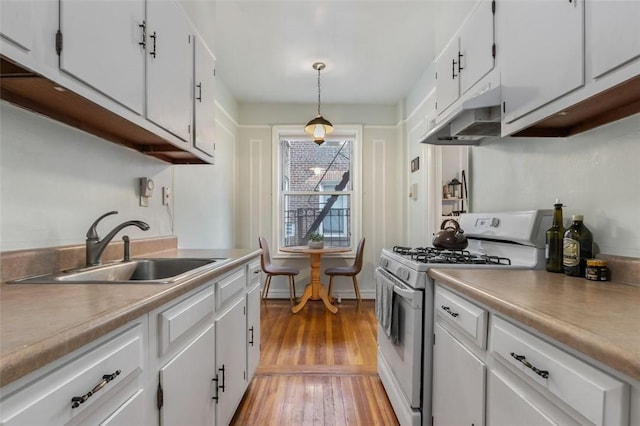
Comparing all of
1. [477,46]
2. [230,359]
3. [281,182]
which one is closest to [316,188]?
[281,182]

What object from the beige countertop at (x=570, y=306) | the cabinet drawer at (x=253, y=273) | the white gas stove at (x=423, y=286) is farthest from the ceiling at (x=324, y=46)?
the beige countertop at (x=570, y=306)

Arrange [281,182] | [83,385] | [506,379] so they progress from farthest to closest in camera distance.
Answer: [281,182], [506,379], [83,385]

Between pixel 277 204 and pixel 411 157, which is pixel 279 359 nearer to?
pixel 277 204

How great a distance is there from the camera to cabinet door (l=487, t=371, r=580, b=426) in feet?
2.32

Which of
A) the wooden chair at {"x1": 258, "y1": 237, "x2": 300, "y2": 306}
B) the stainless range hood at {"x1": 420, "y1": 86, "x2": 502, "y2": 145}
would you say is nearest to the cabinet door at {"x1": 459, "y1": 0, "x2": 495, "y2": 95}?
the stainless range hood at {"x1": 420, "y1": 86, "x2": 502, "y2": 145}

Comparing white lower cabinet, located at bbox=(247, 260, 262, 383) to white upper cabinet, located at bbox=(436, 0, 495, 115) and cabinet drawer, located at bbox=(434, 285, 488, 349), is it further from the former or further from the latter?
white upper cabinet, located at bbox=(436, 0, 495, 115)

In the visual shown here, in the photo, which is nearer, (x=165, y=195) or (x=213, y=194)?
(x=165, y=195)

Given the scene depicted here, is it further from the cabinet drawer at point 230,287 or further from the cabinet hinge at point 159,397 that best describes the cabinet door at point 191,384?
the cabinet drawer at point 230,287

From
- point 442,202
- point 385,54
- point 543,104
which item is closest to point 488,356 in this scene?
point 543,104

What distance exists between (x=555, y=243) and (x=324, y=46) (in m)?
2.46

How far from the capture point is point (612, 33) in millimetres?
897

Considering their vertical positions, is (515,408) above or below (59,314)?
below

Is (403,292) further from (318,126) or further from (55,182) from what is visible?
(318,126)

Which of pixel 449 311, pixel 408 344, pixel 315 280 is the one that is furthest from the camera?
pixel 315 280
